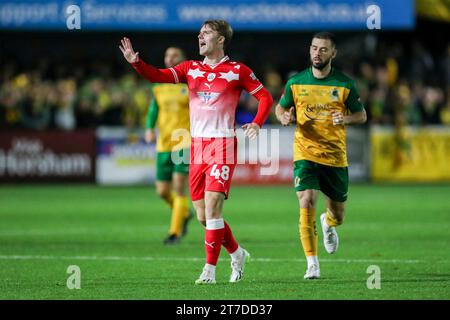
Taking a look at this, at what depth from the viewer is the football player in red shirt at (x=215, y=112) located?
9469 millimetres

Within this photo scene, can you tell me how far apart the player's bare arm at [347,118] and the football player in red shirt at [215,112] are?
2.44 ft

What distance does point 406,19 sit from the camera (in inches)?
963

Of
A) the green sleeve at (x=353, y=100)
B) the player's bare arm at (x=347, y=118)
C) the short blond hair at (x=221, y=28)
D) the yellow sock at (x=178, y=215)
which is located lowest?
the yellow sock at (x=178, y=215)

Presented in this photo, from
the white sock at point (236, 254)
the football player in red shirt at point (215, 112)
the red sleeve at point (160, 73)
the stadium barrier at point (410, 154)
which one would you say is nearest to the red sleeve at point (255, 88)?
the football player in red shirt at point (215, 112)

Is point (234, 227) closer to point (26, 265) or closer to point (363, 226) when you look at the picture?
point (363, 226)

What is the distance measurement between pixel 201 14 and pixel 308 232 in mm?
15636

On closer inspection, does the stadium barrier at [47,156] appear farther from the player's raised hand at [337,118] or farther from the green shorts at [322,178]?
the player's raised hand at [337,118]

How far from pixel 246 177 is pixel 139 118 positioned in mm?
3087

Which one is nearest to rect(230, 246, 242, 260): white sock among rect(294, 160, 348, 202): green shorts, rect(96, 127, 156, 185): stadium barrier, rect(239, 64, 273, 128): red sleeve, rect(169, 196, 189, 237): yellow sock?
rect(294, 160, 348, 202): green shorts

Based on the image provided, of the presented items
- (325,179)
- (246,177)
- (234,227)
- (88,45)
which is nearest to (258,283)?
(325,179)

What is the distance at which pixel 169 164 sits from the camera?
1383 centimetres

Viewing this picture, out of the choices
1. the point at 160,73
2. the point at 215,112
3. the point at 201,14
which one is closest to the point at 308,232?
the point at 215,112

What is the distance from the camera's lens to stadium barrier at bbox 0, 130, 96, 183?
2466 centimetres

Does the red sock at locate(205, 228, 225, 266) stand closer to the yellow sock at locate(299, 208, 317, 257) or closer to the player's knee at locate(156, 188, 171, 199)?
the yellow sock at locate(299, 208, 317, 257)
